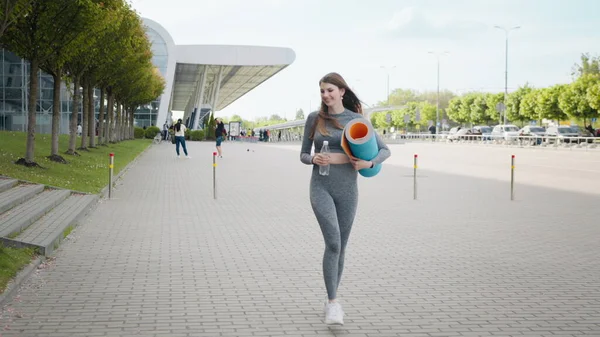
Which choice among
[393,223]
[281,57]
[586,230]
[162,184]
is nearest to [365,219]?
[393,223]

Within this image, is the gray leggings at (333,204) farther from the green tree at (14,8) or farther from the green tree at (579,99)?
the green tree at (579,99)

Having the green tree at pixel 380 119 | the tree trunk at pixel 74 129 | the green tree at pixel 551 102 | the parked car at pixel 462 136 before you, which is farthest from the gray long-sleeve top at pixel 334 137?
the green tree at pixel 380 119

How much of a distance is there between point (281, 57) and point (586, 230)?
7265 cm

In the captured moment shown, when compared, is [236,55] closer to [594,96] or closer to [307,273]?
[594,96]

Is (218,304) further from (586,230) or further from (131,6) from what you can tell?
(131,6)

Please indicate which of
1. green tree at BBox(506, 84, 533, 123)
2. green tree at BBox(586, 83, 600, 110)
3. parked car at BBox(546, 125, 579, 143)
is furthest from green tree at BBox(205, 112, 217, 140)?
green tree at BBox(506, 84, 533, 123)

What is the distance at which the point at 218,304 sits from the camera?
20.6 feet

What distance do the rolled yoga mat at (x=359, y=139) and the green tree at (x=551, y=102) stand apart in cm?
7554

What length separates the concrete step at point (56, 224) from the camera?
870 cm

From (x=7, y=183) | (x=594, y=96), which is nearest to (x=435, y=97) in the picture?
(x=594, y=96)

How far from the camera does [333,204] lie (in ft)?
18.4

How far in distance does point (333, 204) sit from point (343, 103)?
83 cm

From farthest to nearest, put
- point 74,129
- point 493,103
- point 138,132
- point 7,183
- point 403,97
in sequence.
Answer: point 403,97, point 493,103, point 138,132, point 74,129, point 7,183

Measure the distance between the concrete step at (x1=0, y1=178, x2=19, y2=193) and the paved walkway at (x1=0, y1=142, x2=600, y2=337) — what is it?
1.79 metres
